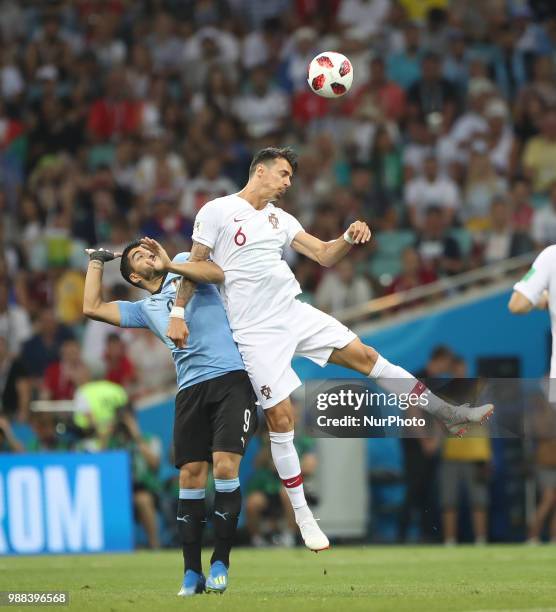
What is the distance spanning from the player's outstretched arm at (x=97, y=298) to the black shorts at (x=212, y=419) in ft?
2.29

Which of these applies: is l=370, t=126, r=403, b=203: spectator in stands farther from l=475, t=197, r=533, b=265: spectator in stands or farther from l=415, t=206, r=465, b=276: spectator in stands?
l=475, t=197, r=533, b=265: spectator in stands

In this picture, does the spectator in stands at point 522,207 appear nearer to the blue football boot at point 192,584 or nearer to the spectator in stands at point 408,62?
the spectator in stands at point 408,62

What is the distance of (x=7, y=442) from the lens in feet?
51.6

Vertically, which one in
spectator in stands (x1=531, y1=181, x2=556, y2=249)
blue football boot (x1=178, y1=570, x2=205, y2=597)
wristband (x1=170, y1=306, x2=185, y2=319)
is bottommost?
blue football boot (x1=178, y1=570, x2=205, y2=597)

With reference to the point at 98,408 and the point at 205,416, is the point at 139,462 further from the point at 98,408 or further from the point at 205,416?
the point at 205,416

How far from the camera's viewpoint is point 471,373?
57.3 ft

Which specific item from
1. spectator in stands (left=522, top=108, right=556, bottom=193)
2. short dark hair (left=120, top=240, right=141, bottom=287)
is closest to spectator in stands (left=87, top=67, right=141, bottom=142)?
spectator in stands (left=522, top=108, right=556, bottom=193)

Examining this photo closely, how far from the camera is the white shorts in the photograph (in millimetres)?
9031

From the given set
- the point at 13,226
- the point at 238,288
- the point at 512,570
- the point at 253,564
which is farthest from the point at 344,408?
the point at 13,226

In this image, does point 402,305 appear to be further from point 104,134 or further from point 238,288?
point 238,288

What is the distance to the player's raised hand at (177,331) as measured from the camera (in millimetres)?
8586

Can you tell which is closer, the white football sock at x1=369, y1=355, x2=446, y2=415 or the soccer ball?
the white football sock at x1=369, y1=355, x2=446, y2=415

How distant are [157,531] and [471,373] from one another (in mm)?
4305

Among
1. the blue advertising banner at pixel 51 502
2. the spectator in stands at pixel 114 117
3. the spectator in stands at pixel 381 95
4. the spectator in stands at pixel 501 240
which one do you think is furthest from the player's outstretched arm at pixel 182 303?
the spectator in stands at pixel 114 117
